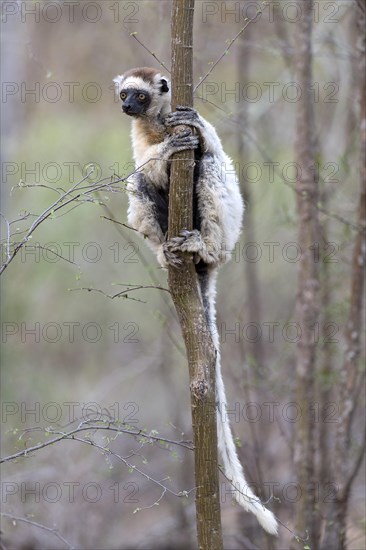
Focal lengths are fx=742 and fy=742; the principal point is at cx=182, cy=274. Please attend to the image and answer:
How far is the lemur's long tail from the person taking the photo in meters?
4.18

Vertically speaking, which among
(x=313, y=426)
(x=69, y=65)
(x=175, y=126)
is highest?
(x=69, y=65)

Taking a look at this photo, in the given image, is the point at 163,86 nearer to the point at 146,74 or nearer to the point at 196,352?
the point at 146,74

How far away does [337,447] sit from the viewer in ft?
21.4

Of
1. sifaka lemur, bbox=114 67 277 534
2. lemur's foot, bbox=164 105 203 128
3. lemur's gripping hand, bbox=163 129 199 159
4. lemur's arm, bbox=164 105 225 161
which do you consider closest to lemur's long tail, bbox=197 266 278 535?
sifaka lemur, bbox=114 67 277 534

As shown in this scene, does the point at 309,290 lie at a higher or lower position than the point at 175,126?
lower

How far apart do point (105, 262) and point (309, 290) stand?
641 centimetres

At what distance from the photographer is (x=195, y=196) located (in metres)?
5.27

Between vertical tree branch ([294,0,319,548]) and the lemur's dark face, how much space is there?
5.60 ft

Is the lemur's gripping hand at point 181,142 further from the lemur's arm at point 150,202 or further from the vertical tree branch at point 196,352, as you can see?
the lemur's arm at point 150,202

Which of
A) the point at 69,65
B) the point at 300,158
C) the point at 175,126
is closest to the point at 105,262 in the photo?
the point at 69,65

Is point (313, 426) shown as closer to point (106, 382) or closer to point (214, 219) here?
point (214, 219)

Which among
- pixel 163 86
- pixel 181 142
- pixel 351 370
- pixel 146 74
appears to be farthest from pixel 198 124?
pixel 351 370

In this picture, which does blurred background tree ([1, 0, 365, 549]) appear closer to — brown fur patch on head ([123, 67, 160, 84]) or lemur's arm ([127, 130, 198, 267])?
lemur's arm ([127, 130, 198, 267])

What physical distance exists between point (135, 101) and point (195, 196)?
2.90 ft
